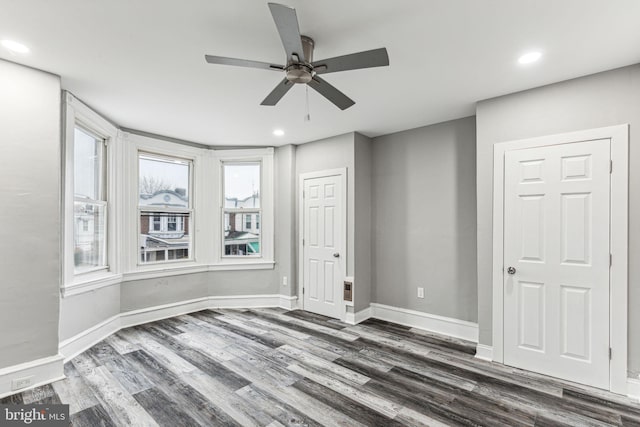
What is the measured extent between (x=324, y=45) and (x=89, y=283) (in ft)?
10.9

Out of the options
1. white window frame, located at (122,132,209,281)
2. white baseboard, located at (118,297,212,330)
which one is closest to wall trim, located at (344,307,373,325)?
white baseboard, located at (118,297,212,330)

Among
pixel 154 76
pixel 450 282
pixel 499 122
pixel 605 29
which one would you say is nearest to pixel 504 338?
pixel 450 282

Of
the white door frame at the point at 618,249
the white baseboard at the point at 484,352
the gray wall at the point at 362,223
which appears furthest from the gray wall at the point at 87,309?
the white door frame at the point at 618,249

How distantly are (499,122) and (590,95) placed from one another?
672 millimetres

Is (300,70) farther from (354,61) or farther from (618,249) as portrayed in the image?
(618,249)

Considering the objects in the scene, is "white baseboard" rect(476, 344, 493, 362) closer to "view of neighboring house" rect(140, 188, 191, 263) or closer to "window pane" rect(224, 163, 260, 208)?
"window pane" rect(224, 163, 260, 208)

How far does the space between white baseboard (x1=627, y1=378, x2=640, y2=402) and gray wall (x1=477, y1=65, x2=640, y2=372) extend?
83 mm

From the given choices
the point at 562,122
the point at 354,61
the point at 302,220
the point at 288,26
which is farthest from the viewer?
the point at 302,220

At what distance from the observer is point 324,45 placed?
215cm

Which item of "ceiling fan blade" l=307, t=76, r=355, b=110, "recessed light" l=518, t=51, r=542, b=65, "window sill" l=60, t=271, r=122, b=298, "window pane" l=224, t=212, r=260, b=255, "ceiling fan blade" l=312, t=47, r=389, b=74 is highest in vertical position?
"recessed light" l=518, t=51, r=542, b=65

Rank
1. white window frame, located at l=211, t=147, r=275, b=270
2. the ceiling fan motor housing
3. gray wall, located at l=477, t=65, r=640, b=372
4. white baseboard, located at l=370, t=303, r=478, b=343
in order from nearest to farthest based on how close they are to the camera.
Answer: the ceiling fan motor housing → gray wall, located at l=477, t=65, r=640, b=372 → white baseboard, located at l=370, t=303, r=478, b=343 → white window frame, located at l=211, t=147, r=275, b=270

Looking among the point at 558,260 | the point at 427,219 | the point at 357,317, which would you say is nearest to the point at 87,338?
the point at 357,317

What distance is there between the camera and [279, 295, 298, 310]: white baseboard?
4.73 metres

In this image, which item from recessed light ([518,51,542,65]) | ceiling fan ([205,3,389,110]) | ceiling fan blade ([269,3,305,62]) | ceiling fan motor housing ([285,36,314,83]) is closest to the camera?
ceiling fan blade ([269,3,305,62])
